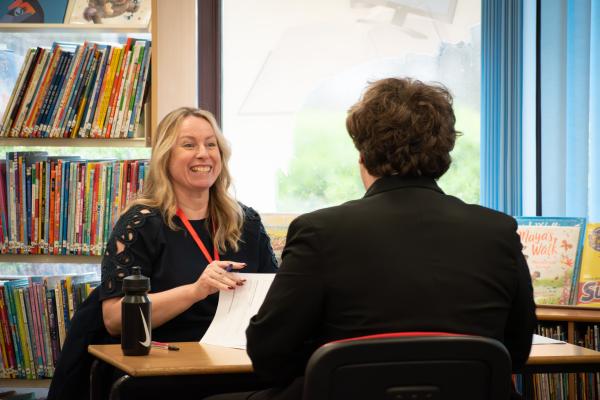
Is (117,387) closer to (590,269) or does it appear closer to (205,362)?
(205,362)

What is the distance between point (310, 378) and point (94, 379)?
116cm

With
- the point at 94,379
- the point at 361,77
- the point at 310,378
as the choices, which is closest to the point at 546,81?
the point at 361,77

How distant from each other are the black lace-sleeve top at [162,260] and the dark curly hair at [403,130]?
110cm

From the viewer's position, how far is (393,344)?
1.43m

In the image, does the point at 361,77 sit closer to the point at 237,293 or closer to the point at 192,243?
the point at 192,243

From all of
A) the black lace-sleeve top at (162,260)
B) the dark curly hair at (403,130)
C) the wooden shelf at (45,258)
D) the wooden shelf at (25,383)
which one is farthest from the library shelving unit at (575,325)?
the wooden shelf at (25,383)

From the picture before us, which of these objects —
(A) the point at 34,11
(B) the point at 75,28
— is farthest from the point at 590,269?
(A) the point at 34,11

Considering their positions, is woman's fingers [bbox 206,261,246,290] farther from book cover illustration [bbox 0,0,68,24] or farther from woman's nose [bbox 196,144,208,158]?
book cover illustration [bbox 0,0,68,24]

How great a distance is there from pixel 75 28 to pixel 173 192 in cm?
97

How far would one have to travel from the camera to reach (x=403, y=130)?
66.0 inches

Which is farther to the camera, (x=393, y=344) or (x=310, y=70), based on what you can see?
(x=310, y=70)

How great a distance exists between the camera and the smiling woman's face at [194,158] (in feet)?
9.27

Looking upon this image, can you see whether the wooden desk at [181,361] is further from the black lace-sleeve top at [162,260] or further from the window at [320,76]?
the window at [320,76]

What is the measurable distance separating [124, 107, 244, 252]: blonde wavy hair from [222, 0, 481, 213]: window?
3.80 feet
